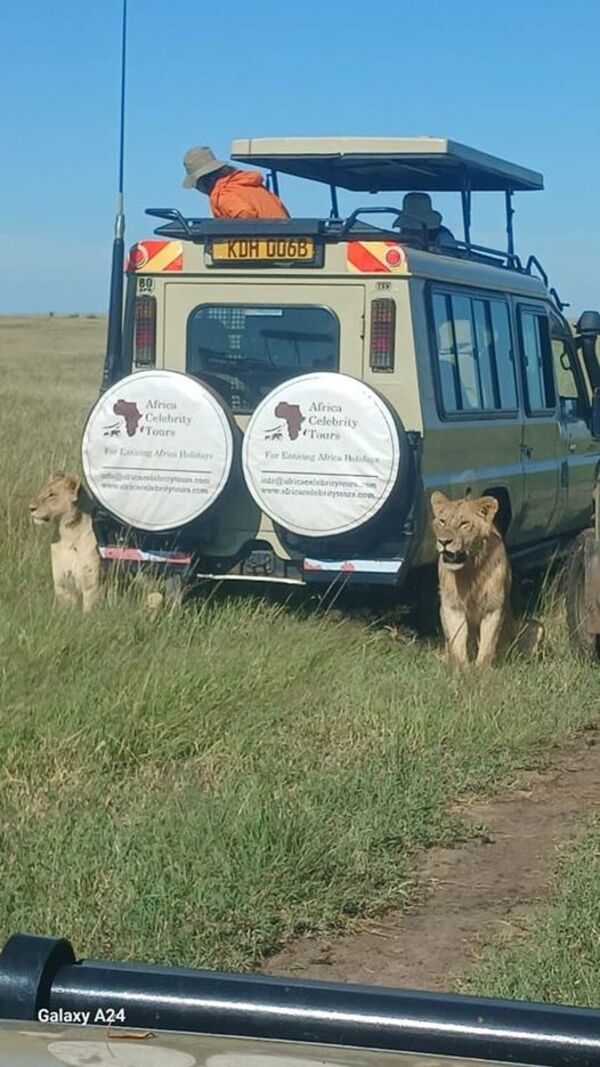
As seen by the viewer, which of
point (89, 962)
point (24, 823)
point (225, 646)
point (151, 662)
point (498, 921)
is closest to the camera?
point (89, 962)

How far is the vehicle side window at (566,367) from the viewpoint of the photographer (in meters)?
10.5

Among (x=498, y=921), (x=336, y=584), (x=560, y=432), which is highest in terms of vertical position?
(x=560, y=432)

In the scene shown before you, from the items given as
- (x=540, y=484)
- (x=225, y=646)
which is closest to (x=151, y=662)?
(x=225, y=646)

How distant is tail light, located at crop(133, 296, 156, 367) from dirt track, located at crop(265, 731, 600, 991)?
3411 millimetres

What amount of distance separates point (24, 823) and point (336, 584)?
3.38 m

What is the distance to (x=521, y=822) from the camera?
5758mm

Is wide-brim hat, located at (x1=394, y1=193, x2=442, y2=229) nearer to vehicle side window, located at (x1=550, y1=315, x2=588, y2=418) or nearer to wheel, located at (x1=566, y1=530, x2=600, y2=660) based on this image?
vehicle side window, located at (x1=550, y1=315, x2=588, y2=418)

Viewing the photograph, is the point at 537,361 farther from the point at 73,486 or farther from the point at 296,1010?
the point at 296,1010

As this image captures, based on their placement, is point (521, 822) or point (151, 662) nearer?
point (521, 822)

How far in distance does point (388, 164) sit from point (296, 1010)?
8245mm

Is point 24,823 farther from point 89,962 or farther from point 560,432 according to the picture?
point 560,432

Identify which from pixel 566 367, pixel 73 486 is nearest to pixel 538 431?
pixel 566 367

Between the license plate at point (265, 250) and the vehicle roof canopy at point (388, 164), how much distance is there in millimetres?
1212

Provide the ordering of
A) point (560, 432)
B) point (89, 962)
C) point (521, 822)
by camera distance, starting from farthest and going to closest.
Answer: point (560, 432) < point (521, 822) < point (89, 962)
